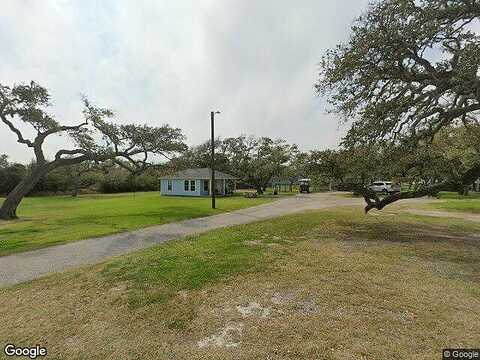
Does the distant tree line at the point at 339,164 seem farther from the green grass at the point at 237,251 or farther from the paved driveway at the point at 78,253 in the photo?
the paved driveway at the point at 78,253

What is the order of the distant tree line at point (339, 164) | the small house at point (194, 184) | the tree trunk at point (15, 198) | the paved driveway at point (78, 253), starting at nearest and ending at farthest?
the paved driveway at point (78, 253), the distant tree line at point (339, 164), the tree trunk at point (15, 198), the small house at point (194, 184)

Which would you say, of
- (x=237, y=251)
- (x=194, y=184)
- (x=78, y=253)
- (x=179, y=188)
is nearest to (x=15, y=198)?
(x=78, y=253)

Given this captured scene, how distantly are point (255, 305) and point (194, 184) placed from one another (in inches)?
1350

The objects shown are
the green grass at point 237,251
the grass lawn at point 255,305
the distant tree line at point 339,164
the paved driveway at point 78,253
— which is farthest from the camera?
the distant tree line at point 339,164

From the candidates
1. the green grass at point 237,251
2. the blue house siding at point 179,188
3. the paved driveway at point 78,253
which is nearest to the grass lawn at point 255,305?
the green grass at point 237,251

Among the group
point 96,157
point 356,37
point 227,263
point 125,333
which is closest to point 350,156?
point 356,37

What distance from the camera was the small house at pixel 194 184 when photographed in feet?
126

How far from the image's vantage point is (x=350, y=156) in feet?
41.7

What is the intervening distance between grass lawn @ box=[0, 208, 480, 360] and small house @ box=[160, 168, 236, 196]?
97.6ft

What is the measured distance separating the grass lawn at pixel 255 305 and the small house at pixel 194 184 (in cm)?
2975

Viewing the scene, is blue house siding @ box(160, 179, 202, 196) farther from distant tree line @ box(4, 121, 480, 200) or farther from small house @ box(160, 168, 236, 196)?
distant tree line @ box(4, 121, 480, 200)

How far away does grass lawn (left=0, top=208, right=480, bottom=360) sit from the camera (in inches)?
149

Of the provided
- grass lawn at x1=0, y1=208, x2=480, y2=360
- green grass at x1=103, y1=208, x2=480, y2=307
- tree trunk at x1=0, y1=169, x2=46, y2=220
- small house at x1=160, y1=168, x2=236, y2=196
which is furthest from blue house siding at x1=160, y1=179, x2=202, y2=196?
grass lawn at x1=0, y1=208, x2=480, y2=360

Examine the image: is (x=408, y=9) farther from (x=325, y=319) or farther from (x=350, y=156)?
(x=325, y=319)
